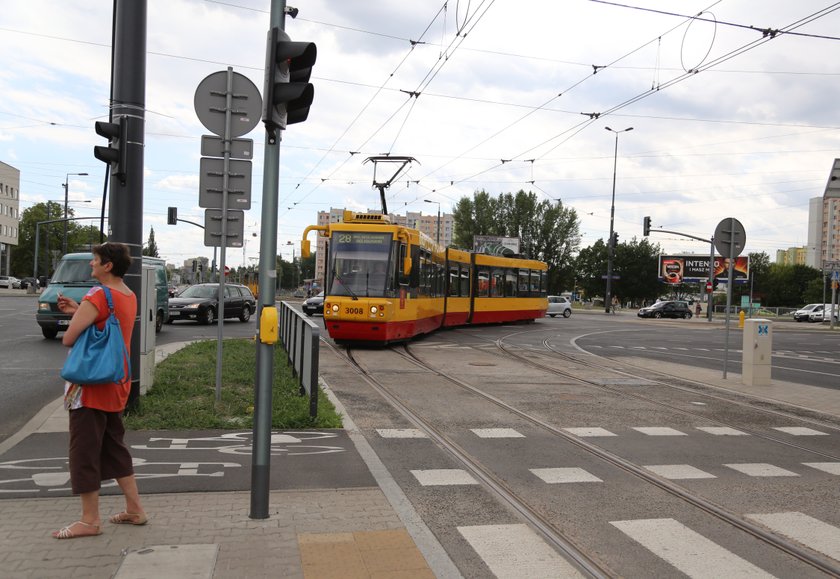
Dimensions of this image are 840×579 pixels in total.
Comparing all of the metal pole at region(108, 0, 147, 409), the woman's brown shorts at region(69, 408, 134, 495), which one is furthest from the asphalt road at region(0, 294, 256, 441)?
the woman's brown shorts at region(69, 408, 134, 495)

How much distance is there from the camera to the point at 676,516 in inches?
203

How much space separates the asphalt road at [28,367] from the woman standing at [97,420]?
3297mm

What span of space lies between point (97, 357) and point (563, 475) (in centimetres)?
384

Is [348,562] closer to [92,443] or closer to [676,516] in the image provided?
[92,443]

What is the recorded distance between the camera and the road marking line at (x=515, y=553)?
406 centimetres

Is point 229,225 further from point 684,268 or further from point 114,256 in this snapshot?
point 684,268

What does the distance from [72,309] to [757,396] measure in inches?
423

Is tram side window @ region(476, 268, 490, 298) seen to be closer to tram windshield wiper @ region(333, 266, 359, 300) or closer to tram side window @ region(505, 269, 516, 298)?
tram side window @ region(505, 269, 516, 298)

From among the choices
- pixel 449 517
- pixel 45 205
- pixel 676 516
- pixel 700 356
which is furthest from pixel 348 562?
pixel 45 205

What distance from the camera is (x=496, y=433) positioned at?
7.95m

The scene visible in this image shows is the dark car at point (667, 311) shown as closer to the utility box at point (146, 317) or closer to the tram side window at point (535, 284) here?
the tram side window at point (535, 284)

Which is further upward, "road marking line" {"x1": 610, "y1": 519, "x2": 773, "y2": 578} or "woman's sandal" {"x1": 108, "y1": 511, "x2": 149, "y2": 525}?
"woman's sandal" {"x1": 108, "y1": 511, "x2": 149, "y2": 525}

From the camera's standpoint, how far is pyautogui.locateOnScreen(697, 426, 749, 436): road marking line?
27.4 ft

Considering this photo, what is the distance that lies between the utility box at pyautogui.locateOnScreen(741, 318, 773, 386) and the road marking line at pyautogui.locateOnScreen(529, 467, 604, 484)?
26.3ft
